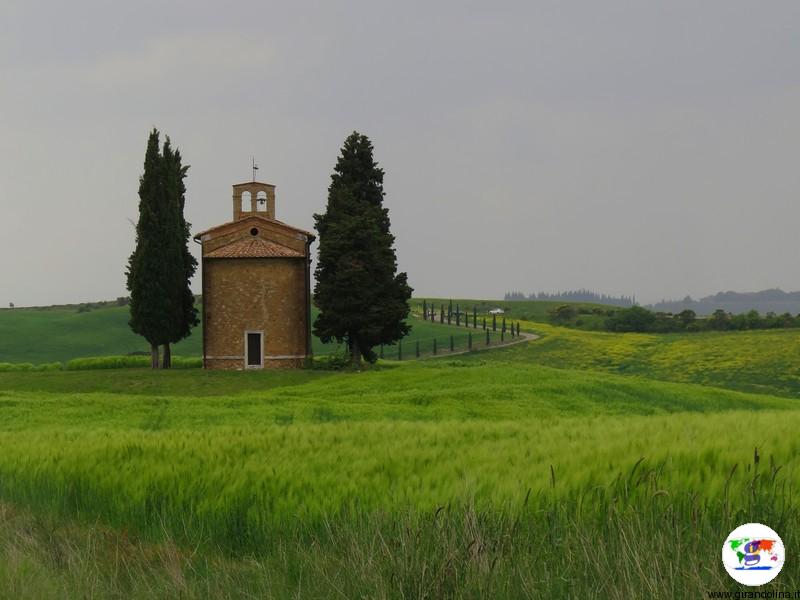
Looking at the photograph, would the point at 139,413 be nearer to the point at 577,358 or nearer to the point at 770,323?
the point at 577,358

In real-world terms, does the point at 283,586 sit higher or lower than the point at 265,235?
lower

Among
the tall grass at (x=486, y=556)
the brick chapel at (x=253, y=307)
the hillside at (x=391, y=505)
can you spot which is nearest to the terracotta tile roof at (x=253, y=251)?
the brick chapel at (x=253, y=307)

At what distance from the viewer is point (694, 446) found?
7801 mm

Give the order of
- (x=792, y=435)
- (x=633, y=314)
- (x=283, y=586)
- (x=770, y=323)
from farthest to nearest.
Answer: (x=633, y=314) < (x=770, y=323) < (x=792, y=435) < (x=283, y=586)

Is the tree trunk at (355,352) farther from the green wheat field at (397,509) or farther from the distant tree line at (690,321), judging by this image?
the distant tree line at (690,321)

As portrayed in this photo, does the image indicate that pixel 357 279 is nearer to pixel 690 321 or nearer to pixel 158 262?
pixel 158 262

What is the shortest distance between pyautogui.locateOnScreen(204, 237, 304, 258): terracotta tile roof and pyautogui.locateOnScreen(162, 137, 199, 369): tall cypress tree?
1967mm

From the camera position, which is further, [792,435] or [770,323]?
[770,323]

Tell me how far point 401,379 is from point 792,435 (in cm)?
2848

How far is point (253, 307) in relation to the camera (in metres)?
45.5

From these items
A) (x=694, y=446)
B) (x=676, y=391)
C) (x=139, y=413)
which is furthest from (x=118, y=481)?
(x=676, y=391)

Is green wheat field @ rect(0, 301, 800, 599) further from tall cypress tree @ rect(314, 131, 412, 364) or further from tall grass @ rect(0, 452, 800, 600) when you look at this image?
tall cypress tree @ rect(314, 131, 412, 364)

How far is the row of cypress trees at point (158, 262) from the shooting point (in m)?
44.6

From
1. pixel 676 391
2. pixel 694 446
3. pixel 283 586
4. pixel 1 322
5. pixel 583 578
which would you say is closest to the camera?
pixel 583 578
